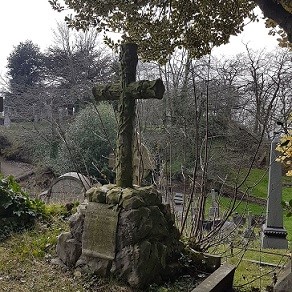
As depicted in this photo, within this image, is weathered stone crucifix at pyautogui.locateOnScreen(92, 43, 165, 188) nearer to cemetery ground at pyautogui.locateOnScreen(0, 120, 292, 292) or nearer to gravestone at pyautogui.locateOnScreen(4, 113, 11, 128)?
cemetery ground at pyautogui.locateOnScreen(0, 120, 292, 292)

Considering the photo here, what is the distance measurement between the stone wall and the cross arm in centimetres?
96

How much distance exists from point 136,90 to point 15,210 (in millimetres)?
2826

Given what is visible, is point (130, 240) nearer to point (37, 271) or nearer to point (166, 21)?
point (37, 271)

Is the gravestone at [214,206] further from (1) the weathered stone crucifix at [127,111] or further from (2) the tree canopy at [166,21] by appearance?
(2) the tree canopy at [166,21]

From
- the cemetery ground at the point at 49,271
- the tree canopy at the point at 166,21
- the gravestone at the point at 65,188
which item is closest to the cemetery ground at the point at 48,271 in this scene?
the cemetery ground at the point at 49,271

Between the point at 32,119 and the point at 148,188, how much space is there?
16336mm

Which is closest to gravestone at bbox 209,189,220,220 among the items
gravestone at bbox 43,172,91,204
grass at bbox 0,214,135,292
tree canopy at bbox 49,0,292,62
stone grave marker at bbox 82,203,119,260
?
stone grave marker at bbox 82,203,119,260

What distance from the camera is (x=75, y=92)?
57.3ft

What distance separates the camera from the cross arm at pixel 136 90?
3.90m

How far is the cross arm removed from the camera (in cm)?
390

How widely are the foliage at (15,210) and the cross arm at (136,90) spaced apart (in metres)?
2.30

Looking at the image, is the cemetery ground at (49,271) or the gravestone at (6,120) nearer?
the cemetery ground at (49,271)

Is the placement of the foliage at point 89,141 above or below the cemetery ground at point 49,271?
above

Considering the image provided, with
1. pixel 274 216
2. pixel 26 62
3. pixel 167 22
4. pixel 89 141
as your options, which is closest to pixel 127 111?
pixel 167 22
